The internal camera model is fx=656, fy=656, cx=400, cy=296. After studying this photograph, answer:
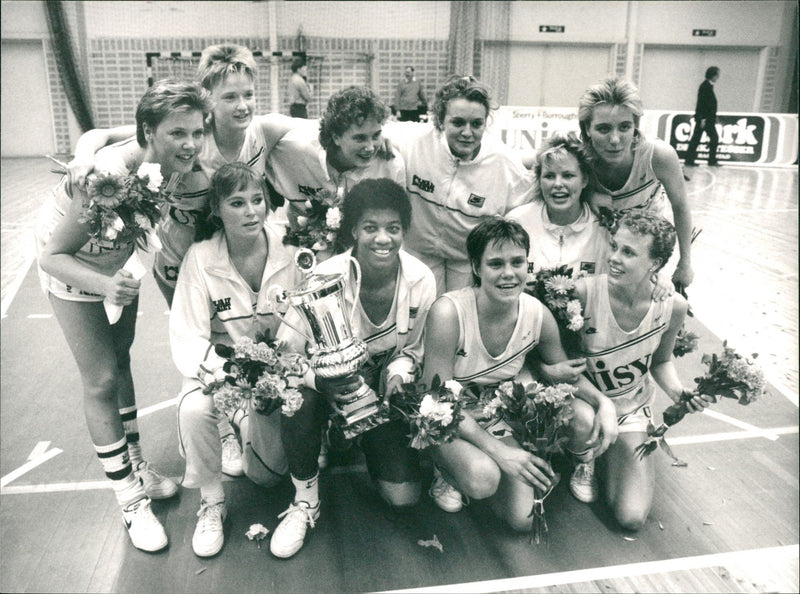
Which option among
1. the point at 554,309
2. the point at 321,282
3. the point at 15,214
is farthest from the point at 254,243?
the point at 15,214

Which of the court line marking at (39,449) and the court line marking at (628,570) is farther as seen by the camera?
the court line marking at (39,449)

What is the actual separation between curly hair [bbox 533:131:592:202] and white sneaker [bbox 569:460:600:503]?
1.36 meters

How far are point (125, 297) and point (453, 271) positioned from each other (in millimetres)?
1955

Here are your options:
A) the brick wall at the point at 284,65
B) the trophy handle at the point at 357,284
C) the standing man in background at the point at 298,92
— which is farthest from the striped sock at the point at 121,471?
the brick wall at the point at 284,65

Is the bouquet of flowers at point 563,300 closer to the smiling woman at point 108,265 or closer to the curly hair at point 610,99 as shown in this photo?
the curly hair at point 610,99

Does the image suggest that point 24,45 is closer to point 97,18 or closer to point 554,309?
point 97,18

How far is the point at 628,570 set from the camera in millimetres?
2678

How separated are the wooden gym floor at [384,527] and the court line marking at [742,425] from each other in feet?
0.04

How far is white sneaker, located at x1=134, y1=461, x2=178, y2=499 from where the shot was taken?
315cm

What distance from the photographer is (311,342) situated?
2.77 metres

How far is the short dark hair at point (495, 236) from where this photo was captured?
9.12ft

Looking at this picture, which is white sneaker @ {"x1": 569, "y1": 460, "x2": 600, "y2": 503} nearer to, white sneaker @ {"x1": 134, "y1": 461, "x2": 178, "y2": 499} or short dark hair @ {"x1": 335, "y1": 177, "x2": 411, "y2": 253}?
short dark hair @ {"x1": 335, "y1": 177, "x2": 411, "y2": 253}

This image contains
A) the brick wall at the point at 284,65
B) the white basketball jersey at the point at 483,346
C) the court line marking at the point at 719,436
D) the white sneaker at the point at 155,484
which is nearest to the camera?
the white basketball jersey at the point at 483,346

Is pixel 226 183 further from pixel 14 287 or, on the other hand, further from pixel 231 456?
pixel 14 287
